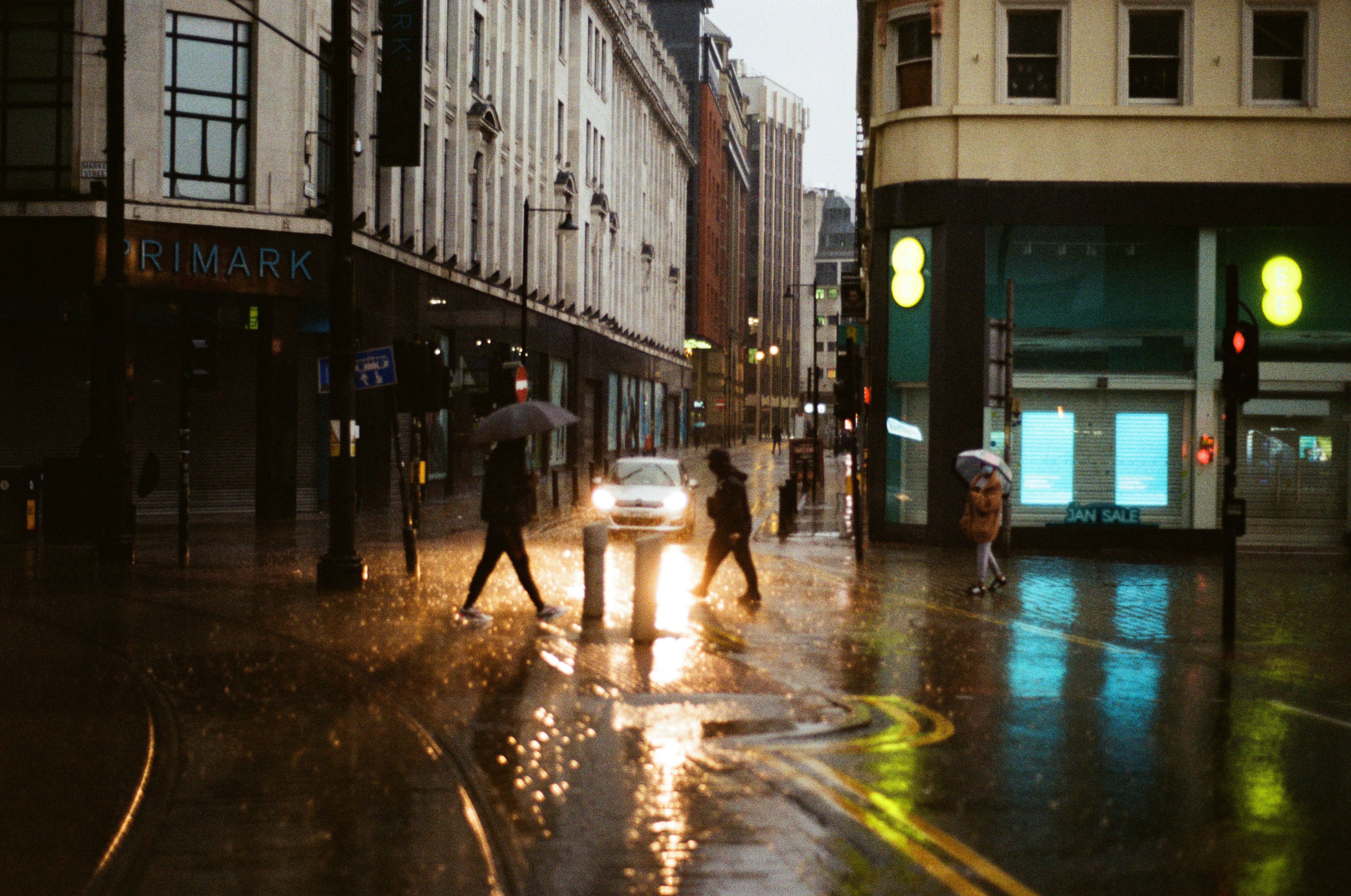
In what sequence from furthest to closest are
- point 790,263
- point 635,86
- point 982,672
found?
point 790,263 → point 635,86 → point 982,672

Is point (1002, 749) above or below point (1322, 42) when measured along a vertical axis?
below

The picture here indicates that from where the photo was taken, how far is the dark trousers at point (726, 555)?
15969 mm

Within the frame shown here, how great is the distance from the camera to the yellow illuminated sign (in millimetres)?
24172

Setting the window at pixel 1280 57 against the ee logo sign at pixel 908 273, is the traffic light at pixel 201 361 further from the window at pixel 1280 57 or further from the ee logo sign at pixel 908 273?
the window at pixel 1280 57

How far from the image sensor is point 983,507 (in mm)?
16984

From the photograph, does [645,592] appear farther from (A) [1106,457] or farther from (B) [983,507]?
(A) [1106,457]

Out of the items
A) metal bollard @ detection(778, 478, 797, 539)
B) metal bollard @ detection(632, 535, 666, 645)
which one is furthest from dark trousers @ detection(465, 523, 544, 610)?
metal bollard @ detection(778, 478, 797, 539)

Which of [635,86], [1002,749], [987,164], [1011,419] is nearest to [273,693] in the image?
[1002,749]

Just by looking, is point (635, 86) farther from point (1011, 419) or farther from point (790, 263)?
point (790, 263)

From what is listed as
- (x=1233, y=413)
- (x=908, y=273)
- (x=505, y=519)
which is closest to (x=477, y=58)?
(x=908, y=273)

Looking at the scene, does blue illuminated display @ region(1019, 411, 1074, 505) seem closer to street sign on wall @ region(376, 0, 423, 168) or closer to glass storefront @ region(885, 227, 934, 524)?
glass storefront @ region(885, 227, 934, 524)

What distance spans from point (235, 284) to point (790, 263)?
152172 millimetres

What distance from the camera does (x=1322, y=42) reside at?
78.5ft

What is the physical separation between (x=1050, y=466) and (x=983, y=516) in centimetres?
768
